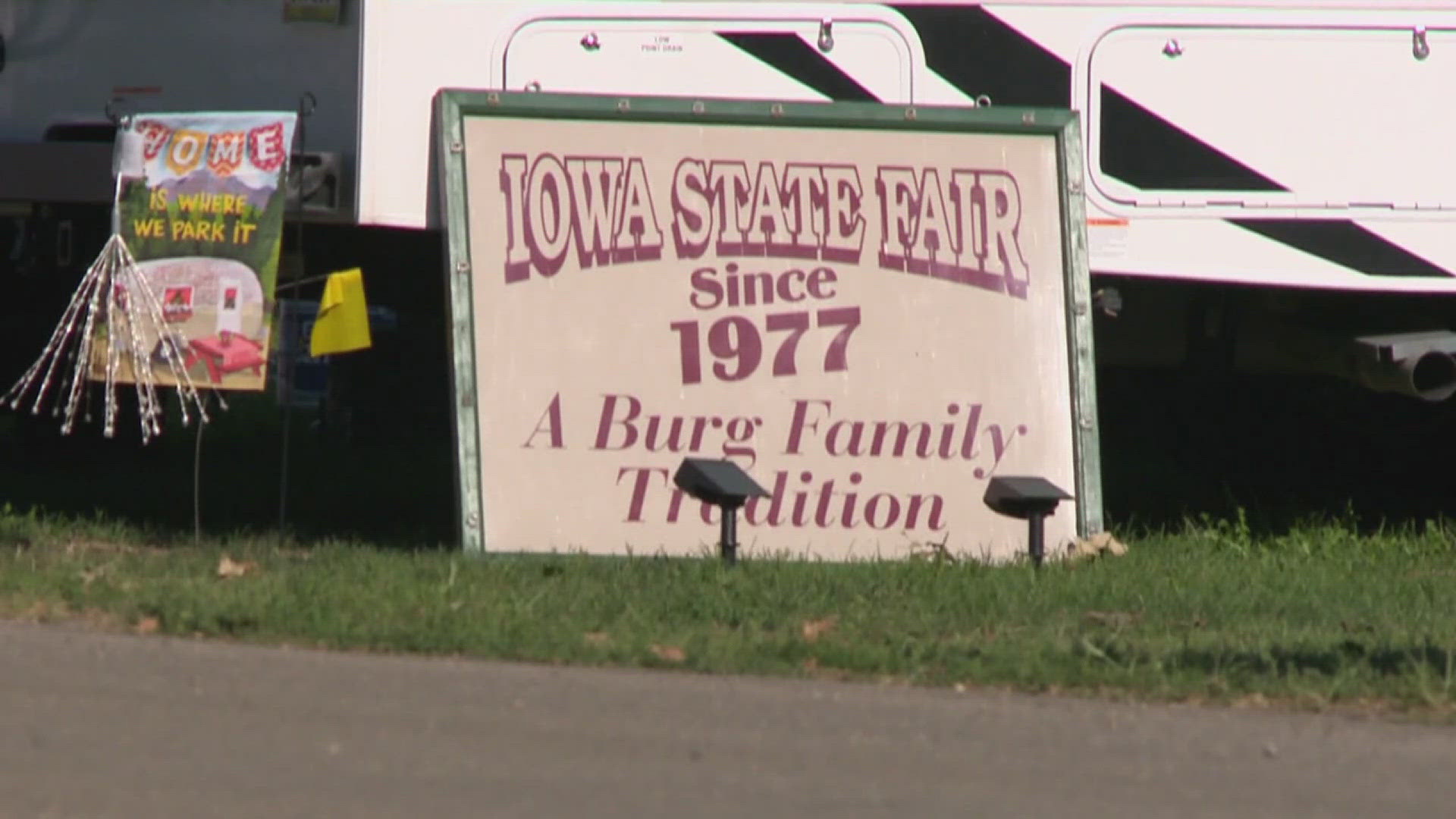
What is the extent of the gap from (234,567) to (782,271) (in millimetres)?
2442

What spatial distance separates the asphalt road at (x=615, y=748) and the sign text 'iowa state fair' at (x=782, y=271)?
2.13 metres

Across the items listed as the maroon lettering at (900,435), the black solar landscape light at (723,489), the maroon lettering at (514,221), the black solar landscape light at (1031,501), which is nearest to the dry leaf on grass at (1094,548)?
the black solar landscape light at (1031,501)

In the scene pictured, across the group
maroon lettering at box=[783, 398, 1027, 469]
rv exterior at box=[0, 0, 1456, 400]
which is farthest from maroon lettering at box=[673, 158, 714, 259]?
maroon lettering at box=[783, 398, 1027, 469]

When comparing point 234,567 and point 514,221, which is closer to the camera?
point 234,567

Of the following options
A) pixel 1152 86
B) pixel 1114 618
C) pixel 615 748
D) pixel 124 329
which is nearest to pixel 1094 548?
pixel 1114 618

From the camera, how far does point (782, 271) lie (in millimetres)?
8508

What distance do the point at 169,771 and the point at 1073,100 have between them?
4.95 m

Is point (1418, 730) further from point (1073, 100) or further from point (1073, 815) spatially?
point (1073, 100)

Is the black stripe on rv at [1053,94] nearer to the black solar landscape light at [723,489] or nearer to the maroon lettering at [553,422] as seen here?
the black solar landscape light at [723,489]

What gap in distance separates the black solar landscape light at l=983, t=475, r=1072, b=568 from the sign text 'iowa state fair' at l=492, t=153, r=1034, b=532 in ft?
0.99

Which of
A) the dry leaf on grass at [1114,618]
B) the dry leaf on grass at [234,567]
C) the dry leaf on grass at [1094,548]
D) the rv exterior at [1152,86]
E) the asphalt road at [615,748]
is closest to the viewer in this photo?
the asphalt road at [615,748]

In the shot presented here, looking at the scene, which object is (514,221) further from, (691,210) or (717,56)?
(717,56)

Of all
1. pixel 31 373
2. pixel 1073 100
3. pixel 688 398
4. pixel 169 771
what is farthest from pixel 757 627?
pixel 31 373

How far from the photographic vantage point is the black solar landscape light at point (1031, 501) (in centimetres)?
805
